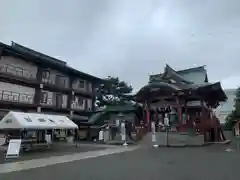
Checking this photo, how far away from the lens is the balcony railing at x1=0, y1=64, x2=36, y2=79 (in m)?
23.9

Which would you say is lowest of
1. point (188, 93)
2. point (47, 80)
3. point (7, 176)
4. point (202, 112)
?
point (7, 176)

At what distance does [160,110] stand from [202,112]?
4.66 m

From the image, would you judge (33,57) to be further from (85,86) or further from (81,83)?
(85,86)

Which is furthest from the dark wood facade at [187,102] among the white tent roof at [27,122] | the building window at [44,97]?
the building window at [44,97]

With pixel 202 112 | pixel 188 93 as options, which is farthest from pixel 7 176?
pixel 202 112

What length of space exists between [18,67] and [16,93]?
9.05ft

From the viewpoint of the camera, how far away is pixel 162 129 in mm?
21953

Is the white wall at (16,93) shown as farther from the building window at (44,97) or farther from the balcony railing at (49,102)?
the balcony railing at (49,102)

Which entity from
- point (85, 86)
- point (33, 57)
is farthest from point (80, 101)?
point (33, 57)

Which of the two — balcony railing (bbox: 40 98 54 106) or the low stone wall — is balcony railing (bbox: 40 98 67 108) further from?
the low stone wall

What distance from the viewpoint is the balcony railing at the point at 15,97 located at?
2335 centimetres

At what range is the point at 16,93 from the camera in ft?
80.9

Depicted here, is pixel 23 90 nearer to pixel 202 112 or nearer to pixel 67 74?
pixel 67 74

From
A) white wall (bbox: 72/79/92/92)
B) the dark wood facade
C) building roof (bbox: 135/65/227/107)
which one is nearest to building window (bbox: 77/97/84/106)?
white wall (bbox: 72/79/92/92)
